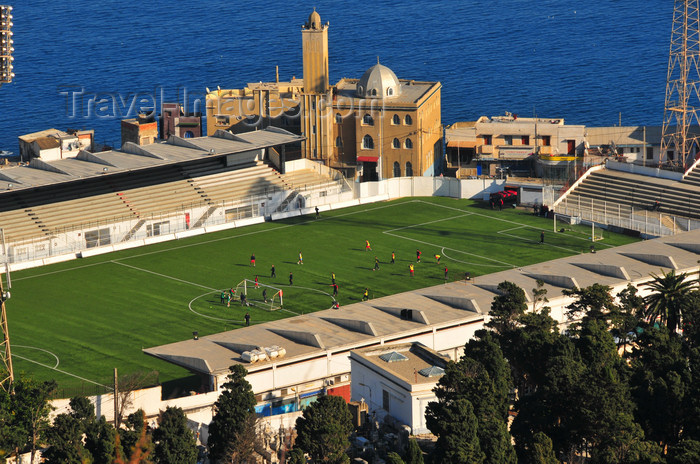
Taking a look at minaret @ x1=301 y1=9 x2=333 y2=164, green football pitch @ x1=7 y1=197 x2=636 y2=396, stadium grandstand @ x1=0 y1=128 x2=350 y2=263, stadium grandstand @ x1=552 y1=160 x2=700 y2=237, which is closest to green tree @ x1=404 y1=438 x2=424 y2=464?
green football pitch @ x1=7 y1=197 x2=636 y2=396

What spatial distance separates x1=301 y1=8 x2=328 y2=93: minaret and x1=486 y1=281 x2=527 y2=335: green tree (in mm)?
60665

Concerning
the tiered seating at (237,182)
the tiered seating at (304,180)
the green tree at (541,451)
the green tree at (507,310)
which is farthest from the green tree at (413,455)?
the tiered seating at (304,180)

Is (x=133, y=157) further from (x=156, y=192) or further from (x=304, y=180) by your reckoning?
(x=304, y=180)

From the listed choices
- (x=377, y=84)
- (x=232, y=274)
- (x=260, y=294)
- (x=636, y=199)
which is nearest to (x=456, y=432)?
(x=260, y=294)

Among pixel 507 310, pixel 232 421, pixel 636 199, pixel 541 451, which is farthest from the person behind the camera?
pixel 636 199

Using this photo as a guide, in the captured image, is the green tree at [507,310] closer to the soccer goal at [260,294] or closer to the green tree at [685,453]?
the green tree at [685,453]

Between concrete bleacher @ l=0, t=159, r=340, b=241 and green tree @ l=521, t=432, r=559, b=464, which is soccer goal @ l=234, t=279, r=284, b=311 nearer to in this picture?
concrete bleacher @ l=0, t=159, r=340, b=241

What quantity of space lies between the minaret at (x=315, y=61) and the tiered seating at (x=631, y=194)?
97.5ft

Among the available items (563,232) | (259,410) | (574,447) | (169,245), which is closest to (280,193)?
(169,245)

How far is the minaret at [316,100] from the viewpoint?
153 m

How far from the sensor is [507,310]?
96.7 meters

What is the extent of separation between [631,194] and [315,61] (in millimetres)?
36604

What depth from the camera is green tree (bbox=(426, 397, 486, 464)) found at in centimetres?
7788

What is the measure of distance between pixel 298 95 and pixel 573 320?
58.3 metres
